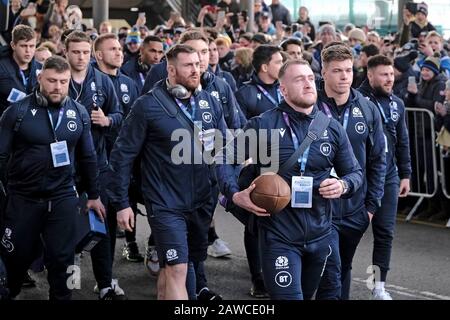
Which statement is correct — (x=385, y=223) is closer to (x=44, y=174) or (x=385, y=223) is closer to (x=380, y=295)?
(x=380, y=295)

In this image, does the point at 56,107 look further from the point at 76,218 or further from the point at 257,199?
the point at 257,199

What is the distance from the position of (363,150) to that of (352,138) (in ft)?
0.52

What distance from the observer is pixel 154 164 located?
6898 millimetres

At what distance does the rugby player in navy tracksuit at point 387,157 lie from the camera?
8039 millimetres

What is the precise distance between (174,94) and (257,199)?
1373 millimetres

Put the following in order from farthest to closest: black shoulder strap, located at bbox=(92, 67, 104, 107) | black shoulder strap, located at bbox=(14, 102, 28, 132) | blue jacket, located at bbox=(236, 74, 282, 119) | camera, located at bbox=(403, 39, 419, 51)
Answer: camera, located at bbox=(403, 39, 419, 51), blue jacket, located at bbox=(236, 74, 282, 119), black shoulder strap, located at bbox=(92, 67, 104, 107), black shoulder strap, located at bbox=(14, 102, 28, 132)

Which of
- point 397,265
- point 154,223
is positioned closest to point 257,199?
point 154,223

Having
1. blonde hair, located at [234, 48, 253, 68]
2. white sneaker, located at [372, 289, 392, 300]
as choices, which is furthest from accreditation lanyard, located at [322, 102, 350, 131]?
blonde hair, located at [234, 48, 253, 68]

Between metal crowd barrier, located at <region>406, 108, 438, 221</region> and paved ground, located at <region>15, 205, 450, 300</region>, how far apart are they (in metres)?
1.05

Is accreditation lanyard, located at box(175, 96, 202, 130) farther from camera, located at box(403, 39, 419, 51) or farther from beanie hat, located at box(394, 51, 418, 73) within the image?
camera, located at box(403, 39, 419, 51)

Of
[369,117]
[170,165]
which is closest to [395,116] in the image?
[369,117]

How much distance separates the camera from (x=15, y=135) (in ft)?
23.6

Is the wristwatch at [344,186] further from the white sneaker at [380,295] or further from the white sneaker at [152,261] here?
the white sneaker at [152,261]

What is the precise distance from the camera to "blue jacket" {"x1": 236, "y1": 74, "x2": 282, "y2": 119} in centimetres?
928
